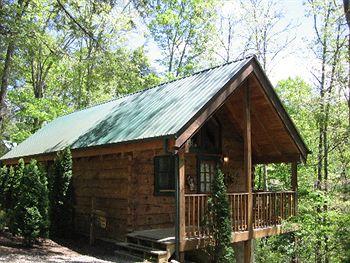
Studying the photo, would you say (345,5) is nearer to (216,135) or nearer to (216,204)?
(216,135)

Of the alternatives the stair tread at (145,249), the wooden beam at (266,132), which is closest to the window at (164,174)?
the stair tread at (145,249)

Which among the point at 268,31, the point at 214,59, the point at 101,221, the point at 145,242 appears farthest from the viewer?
the point at 214,59

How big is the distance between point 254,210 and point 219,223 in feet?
8.05

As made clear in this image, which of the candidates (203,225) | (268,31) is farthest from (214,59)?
(203,225)

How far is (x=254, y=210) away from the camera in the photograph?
482 inches

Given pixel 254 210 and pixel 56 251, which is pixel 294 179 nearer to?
pixel 254 210

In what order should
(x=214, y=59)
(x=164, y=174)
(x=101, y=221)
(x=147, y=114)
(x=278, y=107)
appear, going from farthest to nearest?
(x=214, y=59) → (x=101, y=221) → (x=164, y=174) → (x=278, y=107) → (x=147, y=114)

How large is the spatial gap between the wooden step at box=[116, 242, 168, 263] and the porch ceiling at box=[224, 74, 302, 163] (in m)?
5.27

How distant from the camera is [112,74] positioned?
15.1 m

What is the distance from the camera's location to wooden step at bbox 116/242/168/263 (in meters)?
9.66

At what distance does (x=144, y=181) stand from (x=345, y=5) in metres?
8.56

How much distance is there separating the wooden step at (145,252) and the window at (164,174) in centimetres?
210

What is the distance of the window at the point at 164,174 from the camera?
12453 millimetres

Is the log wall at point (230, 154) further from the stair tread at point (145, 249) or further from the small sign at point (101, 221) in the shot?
the stair tread at point (145, 249)
